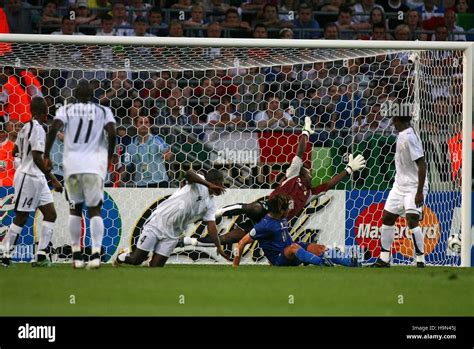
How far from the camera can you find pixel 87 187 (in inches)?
398

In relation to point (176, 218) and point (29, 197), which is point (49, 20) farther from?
point (176, 218)

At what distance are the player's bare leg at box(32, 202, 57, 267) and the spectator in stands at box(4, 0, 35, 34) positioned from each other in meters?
5.72

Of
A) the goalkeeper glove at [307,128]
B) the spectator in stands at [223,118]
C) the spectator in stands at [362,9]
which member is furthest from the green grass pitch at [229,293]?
the spectator in stands at [362,9]

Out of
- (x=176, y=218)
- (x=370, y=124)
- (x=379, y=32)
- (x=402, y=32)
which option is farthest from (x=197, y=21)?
(x=176, y=218)

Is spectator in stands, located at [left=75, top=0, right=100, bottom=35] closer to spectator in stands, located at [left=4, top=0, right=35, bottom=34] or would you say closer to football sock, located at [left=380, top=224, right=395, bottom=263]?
spectator in stands, located at [left=4, top=0, right=35, bottom=34]

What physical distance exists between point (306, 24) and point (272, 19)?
1.92ft

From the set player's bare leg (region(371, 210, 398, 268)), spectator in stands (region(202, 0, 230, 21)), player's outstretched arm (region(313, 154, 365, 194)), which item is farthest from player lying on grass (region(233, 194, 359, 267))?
spectator in stands (region(202, 0, 230, 21))

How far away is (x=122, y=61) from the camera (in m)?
13.1

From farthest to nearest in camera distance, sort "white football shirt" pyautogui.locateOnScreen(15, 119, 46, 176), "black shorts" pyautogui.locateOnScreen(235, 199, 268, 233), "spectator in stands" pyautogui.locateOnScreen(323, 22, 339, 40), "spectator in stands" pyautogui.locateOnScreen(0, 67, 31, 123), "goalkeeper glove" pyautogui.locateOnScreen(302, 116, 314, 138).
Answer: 1. "spectator in stands" pyautogui.locateOnScreen(323, 22, 339, 40)
2. "black shorts" pyautogui.locateOnScreen(235, 199, 268, 233)
3. "spectator in stands" pyautogui.locateOnScreen(0, 67, 31, 123)
4. "goalkeeper glove" pyautogui.locateOnScreen(302, 116, 314, 138)
5. "white football shirt" pyautogui.locateOnScreen(15, 119, 46, 176)

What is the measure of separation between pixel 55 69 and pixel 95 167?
11.1 ft

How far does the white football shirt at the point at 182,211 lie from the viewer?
1170 cm

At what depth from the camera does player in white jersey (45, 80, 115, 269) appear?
32.9 ft

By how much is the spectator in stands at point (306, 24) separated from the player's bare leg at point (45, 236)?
7119 millimetres

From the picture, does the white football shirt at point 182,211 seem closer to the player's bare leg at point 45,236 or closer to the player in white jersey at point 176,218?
the player in white jersey at point 176,218
